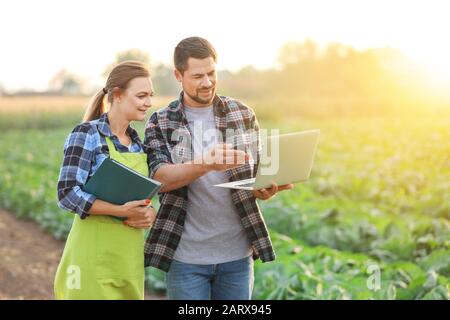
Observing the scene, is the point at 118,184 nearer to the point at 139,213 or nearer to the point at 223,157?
the point at 139,213

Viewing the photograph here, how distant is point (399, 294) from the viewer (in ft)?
13.9

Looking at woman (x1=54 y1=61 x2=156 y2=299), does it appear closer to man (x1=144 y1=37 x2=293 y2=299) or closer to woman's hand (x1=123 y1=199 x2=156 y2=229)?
woman's hand (x1=123 y1=199 x2=156 y2=229)

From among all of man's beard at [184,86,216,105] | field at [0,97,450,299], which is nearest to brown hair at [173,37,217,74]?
man's beard at [184,86,216,105]

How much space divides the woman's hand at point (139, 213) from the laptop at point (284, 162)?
0.33 metres

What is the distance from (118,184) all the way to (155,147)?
0.35 meters

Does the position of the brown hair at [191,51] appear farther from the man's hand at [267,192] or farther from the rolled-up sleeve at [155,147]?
the man's hand at [267,192]

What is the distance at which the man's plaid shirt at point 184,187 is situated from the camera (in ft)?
8.91

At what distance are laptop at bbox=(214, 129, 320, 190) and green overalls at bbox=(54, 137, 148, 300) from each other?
0.43 m

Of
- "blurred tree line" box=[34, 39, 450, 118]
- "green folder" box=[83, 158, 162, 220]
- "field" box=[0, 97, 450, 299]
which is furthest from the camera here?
"blurred tree line" box=[34, 39, 450, 118]

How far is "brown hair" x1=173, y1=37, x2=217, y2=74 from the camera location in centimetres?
261

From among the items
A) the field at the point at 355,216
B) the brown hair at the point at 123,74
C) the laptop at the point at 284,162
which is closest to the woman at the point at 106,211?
the brown hair at the point at 123,74

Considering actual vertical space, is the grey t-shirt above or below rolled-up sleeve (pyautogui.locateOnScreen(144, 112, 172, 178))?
below

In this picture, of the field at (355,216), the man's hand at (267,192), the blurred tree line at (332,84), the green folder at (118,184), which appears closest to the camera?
the green folder at (118,184)

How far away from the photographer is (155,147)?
8.83 ft
